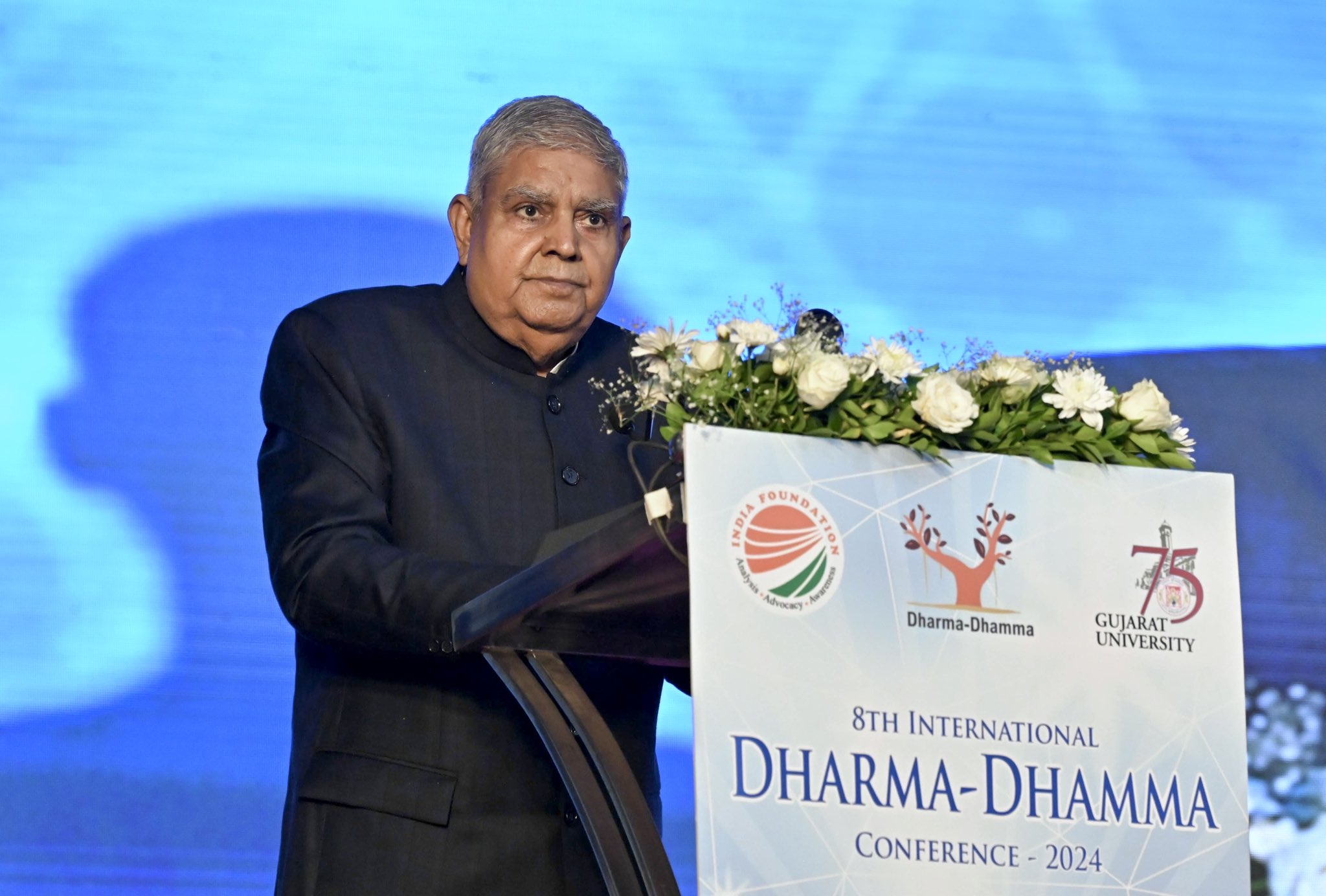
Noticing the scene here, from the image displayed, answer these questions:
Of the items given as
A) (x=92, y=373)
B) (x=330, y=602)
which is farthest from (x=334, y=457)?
(x=92, y=373)

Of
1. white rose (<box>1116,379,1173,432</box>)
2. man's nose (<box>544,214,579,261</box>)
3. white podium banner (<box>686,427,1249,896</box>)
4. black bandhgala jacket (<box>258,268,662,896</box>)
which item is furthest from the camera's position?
man's nose (<box>544,214,579,261</box>)

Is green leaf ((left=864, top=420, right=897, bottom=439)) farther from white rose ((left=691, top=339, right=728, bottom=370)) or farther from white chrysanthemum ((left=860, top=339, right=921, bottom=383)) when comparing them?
white rose ((left=691, top=339, right=728, bottom=370))

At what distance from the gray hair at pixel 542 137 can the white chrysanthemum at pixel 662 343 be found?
0.72 meters

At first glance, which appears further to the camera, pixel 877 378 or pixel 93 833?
pixel 93 833

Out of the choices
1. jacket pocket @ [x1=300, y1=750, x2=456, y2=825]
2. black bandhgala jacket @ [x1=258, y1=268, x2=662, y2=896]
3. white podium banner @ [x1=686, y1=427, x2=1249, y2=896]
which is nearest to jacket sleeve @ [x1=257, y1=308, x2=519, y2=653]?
black bandhgala jacket @ [x1=258, y1=268, x2=662, y2=896]

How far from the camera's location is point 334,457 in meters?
2.25

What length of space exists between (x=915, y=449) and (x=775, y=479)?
0.19 meters

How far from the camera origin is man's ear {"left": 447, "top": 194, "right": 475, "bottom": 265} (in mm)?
2643

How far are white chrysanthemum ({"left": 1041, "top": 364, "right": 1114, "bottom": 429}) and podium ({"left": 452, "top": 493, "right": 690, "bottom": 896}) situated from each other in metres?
0.47

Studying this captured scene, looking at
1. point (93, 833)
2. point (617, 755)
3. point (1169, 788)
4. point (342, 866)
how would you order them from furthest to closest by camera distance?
point (93, 833) < point (342, 866) < point (617, 755) < point (1169, 788)

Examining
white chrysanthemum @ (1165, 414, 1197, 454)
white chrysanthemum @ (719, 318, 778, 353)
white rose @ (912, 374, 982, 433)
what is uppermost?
white chrysanthemum @ (719, 318, 778, 353)

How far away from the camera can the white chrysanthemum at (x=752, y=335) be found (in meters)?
1.81

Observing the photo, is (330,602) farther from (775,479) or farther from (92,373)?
(92,373)

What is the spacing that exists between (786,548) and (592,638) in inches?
16.3
